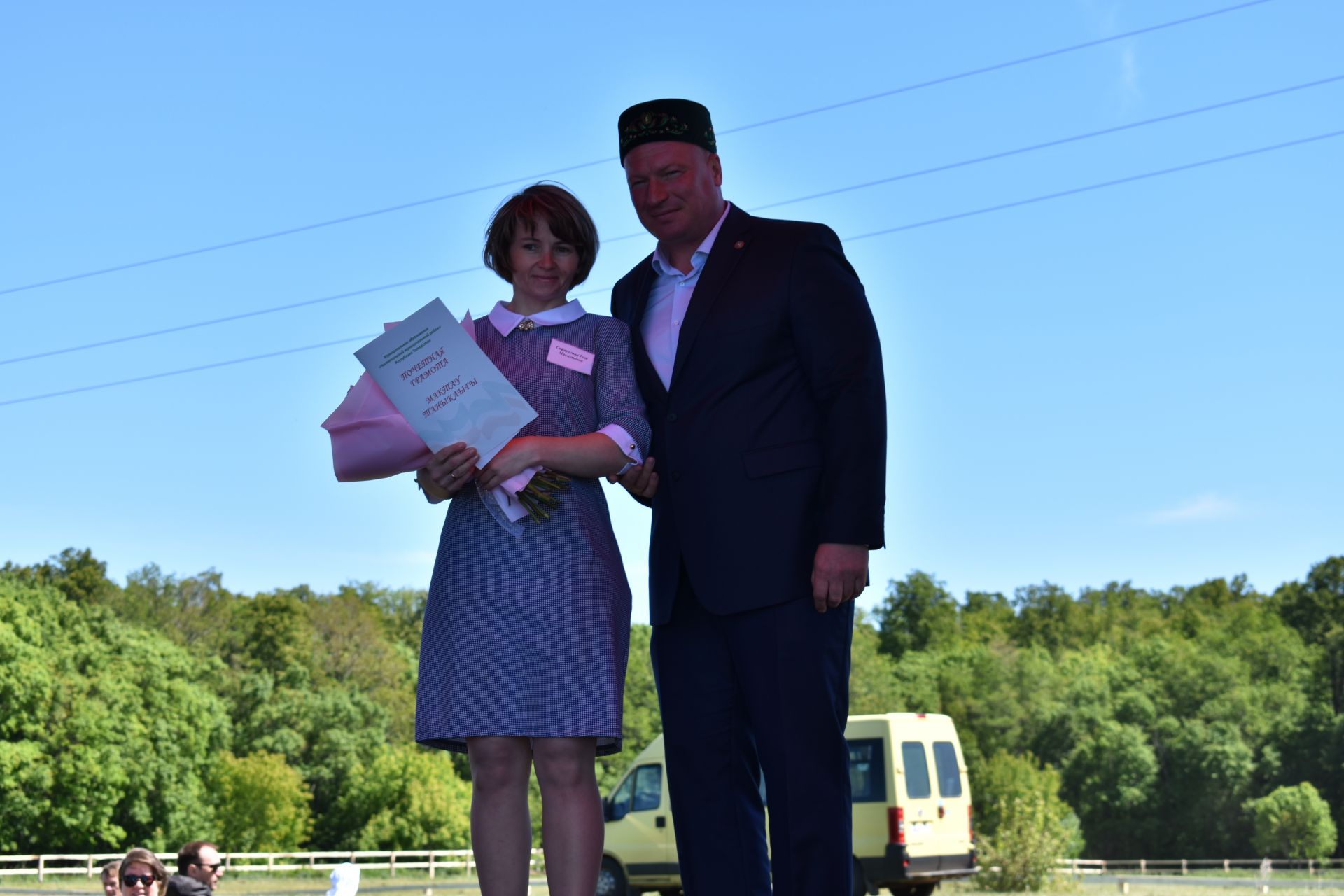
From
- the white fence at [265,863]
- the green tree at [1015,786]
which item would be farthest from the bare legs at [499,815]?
the green tree at [1015,786]

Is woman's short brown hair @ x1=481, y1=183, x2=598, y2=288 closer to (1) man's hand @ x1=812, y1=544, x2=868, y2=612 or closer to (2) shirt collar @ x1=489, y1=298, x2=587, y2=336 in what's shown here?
(2) shirt collar @ x1=489, y1=298, x2=587, y2=336

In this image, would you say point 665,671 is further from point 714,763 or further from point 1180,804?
point 1180,804

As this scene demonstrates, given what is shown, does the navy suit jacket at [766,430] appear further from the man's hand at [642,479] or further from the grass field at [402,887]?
the grass field at [402,887]

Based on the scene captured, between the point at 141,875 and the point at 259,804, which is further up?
the point at 141,875

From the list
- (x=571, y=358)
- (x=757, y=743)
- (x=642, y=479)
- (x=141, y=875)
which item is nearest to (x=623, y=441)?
(x=642, y=479)

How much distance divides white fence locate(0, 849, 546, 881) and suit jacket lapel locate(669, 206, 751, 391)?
3636 centimetres

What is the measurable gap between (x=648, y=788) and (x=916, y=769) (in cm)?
393

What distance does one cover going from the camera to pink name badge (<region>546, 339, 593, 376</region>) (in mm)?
4125

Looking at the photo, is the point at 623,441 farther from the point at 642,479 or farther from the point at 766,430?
the point at 766,430

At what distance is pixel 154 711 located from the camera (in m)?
56.2

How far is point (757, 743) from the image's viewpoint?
389cm

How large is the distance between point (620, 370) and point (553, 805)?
1.13 metres

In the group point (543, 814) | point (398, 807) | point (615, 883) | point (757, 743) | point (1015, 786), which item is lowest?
point (1015, 786)

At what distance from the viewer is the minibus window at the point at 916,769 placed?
68.9 ft
